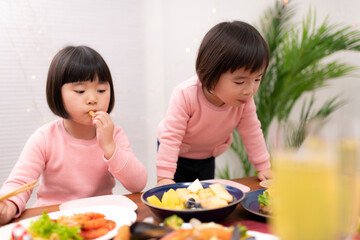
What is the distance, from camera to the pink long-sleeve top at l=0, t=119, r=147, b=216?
1.27 meters

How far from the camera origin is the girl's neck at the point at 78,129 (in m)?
1.41

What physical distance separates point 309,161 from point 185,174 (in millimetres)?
1455

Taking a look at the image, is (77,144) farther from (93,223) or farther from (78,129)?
(93,223)

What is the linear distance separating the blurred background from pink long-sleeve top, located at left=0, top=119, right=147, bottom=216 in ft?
4.77

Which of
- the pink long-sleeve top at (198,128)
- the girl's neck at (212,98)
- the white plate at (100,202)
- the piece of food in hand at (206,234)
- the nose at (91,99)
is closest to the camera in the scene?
the piece of food in hand at (206,234)

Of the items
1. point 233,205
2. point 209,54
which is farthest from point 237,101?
point 233,205

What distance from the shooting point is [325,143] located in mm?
381

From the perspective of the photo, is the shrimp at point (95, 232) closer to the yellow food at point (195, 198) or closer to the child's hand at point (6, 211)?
the yellow food at point (195, 198)

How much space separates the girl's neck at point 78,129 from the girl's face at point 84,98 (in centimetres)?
12

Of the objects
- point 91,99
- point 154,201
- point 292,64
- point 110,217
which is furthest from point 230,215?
point 292,64

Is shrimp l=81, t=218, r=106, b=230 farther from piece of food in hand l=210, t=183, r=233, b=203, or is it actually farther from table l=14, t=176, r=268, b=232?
piece of food in hand l=210, t=183, r=233, b=203

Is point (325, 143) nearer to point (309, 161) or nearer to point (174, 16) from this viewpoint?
point (309, 161)

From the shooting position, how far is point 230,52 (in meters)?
1.33

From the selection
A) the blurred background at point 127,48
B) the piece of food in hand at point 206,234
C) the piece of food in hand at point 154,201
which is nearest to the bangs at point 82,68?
the piece of food in hand at point 154,201
